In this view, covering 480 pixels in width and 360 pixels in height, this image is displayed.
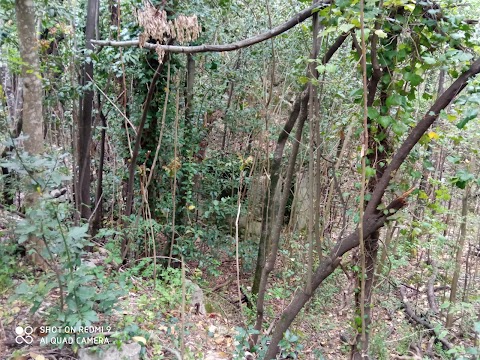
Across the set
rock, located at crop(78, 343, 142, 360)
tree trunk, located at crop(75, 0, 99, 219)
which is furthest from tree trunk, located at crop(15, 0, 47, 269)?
tree trunk, located at crop(75, 0, 99, 219)

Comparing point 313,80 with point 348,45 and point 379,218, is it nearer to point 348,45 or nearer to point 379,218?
point 379,218

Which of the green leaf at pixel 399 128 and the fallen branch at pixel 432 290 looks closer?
the green leaf at pixel 399 128

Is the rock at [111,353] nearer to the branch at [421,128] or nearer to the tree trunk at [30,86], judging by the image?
the tree trunk at [30,86]

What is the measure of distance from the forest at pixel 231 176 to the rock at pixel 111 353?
1cm

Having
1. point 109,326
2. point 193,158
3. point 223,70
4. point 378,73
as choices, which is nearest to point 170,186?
point 193,158

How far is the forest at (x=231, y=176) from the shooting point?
7.25 feet

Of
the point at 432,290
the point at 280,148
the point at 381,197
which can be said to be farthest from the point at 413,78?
the point at 432,290

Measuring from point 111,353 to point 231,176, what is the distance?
411 cm

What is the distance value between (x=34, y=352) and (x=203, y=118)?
4326mm

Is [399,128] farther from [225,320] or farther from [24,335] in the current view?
[225,320]

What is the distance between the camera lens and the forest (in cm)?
221

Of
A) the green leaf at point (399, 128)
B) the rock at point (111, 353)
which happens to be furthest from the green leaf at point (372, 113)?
the rock at point (111, 353)

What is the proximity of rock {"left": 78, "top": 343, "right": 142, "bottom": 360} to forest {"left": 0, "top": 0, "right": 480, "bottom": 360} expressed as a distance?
1 cm

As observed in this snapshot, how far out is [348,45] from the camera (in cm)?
553
